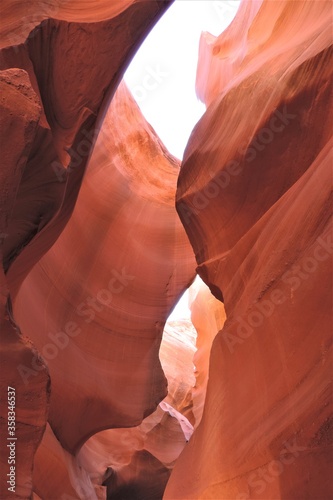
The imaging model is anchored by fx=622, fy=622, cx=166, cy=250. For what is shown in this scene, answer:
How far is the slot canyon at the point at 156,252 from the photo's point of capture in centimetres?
313

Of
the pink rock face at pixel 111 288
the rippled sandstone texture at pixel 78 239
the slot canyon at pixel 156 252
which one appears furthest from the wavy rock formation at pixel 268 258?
the pink rock face at pixel 111 288

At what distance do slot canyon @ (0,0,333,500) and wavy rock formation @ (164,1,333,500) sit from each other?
13mm

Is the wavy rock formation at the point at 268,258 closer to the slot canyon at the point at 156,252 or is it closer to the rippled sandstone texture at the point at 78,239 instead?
the slot canyon at the point at 156,252

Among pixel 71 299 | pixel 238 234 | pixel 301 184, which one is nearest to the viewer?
pixel 301 184

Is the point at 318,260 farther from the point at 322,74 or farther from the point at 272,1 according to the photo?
the point at 272,1

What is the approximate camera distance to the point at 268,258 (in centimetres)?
391

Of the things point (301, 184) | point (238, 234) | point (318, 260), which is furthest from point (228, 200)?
point (318, 260)

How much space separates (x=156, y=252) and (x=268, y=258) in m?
3.52

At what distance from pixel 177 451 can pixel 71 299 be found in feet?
10.6

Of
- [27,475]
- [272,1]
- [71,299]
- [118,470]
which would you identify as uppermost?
[272,1]

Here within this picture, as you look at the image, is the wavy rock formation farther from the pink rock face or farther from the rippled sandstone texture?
the pink rock face

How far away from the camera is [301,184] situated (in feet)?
12.9

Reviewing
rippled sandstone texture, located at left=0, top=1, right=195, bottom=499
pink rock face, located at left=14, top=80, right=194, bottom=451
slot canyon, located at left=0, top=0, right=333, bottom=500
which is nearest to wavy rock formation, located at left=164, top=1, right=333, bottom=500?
slot canyon, located at left=0, top=0, right=333, bottom=500

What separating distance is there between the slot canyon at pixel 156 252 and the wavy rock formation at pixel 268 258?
1 centimetres
